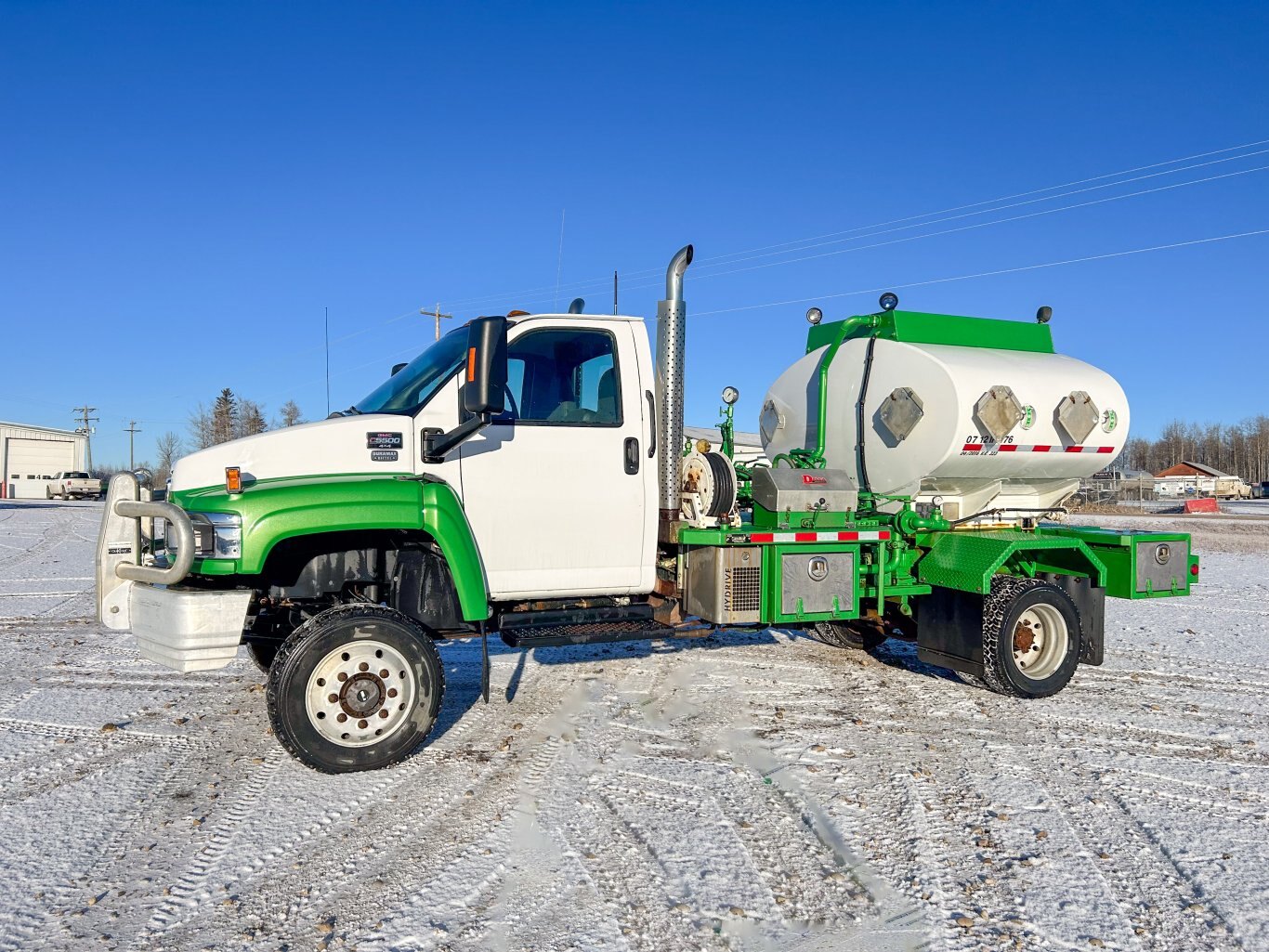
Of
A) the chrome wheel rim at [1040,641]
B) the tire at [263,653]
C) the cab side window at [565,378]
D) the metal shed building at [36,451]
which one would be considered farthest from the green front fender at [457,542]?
the metal shed building at [36,451]

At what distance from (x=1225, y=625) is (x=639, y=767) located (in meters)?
8.43

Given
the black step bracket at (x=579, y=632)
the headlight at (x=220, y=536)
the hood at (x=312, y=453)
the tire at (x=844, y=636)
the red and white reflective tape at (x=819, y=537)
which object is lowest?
the tire at (x=844, y=636)

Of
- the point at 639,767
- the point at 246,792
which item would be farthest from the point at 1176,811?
the point at 246,792

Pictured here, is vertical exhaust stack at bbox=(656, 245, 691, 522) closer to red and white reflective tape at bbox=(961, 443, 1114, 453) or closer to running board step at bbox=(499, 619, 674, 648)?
running board step at bbox=(499, 619, 674, 648)

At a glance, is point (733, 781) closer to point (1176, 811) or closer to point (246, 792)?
point (1176, 811)

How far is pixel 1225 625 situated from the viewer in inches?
414

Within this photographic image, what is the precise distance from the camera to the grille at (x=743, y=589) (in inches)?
252

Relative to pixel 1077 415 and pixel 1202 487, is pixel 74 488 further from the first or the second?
pixel 1202 487

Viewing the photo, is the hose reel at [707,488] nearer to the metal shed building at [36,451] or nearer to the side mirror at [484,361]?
the side mirror at [484,361]

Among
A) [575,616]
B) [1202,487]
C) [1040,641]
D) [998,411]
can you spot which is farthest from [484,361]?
[1202,487]

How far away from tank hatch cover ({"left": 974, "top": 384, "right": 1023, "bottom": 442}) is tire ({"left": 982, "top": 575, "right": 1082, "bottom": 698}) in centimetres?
121

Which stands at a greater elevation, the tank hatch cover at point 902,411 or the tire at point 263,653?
the tank hatch cover at point 902,411

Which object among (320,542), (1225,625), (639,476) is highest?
(639,476)

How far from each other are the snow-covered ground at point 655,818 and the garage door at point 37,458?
77122 millimetres
